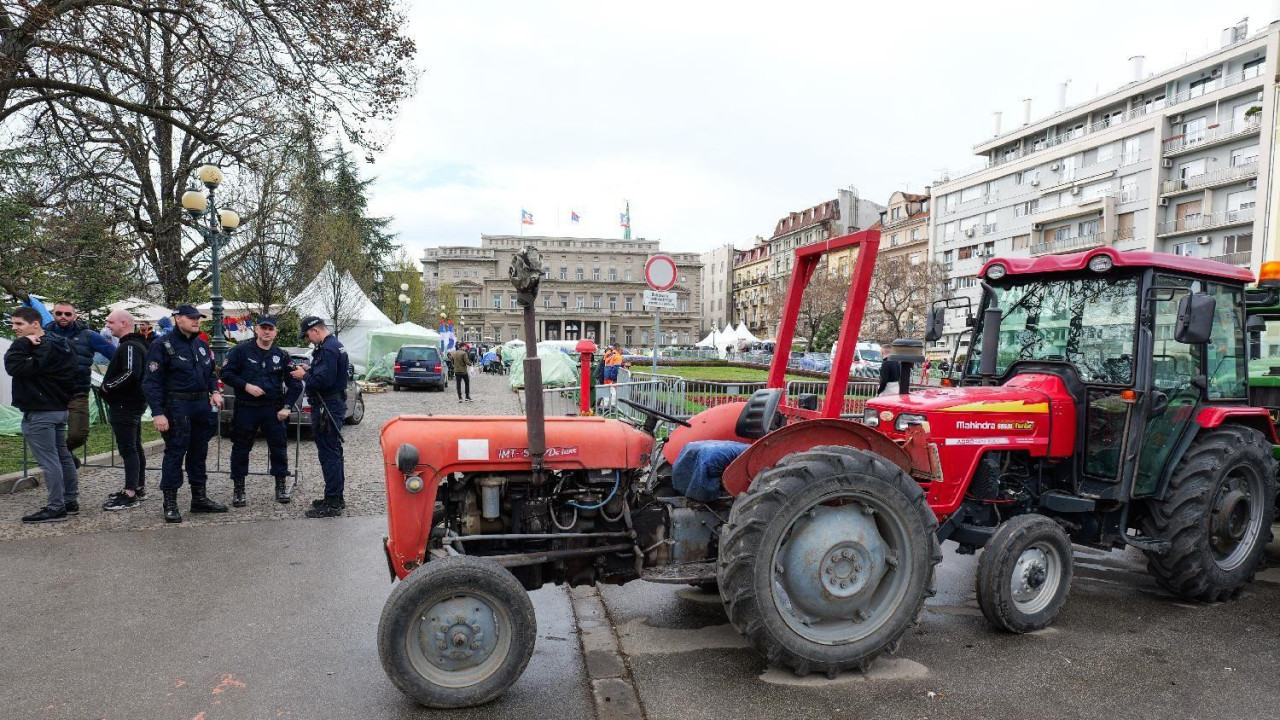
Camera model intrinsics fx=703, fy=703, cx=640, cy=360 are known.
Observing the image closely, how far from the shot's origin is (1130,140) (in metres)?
43.3

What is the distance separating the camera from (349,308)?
24.7 meters

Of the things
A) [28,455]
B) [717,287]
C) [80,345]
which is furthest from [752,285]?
[80,345]

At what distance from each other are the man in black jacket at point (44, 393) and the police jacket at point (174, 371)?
2.08 ft

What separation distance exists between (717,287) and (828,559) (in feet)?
322

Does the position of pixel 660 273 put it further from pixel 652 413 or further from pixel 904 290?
pixel 904 290

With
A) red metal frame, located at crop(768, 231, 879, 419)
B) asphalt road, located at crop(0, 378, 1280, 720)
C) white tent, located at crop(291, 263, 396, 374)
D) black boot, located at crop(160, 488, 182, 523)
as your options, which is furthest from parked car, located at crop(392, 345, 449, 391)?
red metal frame, located at crop(768, 231, 879, 419)

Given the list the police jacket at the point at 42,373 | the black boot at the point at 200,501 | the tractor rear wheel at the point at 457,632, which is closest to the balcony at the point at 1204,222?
the tractor rear wheel at the point at 457,632

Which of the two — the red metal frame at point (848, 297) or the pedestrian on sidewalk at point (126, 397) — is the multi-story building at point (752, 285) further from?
the red metal frame at point (848, 297)

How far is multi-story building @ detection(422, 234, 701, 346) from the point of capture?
286ft

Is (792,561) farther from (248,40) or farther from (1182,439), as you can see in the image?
(248,40)

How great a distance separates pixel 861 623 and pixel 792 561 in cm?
52

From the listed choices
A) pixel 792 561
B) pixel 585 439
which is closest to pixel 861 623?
pixel 792 561

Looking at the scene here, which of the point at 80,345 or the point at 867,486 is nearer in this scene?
the point at 867,486

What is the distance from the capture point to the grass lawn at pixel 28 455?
25.3ft
